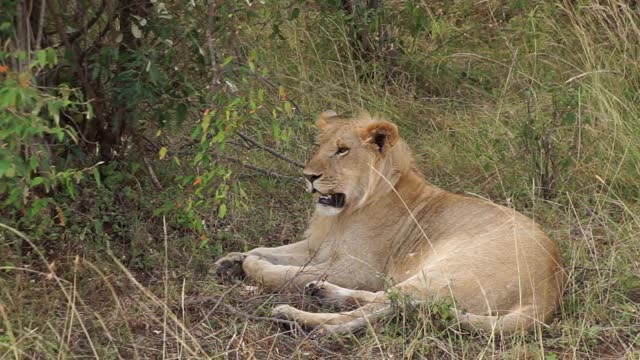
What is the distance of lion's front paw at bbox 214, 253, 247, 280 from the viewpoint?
494 centimetres

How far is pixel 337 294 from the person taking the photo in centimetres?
460

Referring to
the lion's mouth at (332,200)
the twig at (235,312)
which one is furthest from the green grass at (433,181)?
the lion's mouth at (332,200)

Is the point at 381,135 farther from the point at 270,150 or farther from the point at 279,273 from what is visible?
the point at 270,150

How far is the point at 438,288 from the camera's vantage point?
434cm

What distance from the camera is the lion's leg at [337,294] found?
15.0ft

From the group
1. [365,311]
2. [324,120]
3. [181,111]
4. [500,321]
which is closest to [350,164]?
[324,120]

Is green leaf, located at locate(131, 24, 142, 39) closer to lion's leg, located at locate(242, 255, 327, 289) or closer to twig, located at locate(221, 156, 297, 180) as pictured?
lion's leg, located at locate(242, 255, 327, 289)

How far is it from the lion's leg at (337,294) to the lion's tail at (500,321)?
49cm

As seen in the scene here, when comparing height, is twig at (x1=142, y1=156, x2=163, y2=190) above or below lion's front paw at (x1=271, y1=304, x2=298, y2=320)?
above

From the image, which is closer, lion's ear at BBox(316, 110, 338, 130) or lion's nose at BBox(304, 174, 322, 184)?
lion's nose at BBox(304, 174, 322, 184)

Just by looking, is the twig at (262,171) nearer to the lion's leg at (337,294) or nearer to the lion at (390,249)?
the lion at (390,249)

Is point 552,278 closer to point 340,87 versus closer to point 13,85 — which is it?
point 13,85

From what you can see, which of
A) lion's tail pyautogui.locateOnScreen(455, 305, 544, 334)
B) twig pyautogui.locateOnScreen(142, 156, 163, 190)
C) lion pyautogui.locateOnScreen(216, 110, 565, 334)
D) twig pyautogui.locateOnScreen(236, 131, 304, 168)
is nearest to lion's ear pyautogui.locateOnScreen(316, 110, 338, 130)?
lion pyautogui.locateOnScreen(216, 110, 565, 334)

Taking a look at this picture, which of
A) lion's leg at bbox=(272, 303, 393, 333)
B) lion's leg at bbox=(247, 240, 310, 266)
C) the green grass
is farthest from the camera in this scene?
lion's leg at bbox=(247, 240, 310, 266)
